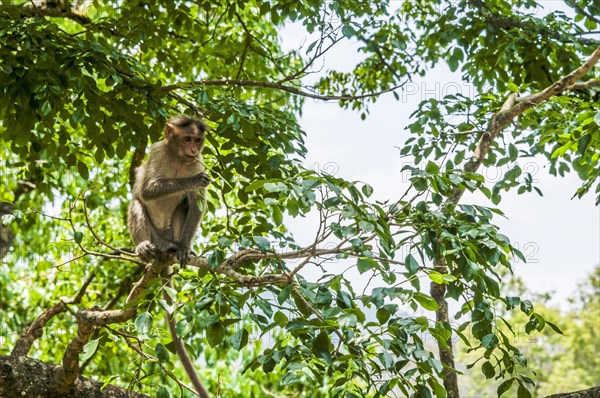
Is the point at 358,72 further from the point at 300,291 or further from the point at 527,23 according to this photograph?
the point at 300,291

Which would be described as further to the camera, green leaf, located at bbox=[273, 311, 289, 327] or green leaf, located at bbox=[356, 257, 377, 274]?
green leaf, located at bbox=[273, 311, 289, 327]

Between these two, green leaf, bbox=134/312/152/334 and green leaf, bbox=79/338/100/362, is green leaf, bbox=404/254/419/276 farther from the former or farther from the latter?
green leaf, bbox=79/338/100/362

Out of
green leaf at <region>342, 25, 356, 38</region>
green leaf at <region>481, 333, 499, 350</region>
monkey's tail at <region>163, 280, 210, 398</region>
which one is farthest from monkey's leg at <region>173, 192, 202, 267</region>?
green leaf at <region>481, 333, 499, 350</region>

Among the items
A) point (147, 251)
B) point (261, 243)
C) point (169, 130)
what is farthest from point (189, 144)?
point (261, 243)

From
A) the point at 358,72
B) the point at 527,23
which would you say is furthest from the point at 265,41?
the point at 527,23

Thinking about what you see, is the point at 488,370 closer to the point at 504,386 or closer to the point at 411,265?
the point at 504,386

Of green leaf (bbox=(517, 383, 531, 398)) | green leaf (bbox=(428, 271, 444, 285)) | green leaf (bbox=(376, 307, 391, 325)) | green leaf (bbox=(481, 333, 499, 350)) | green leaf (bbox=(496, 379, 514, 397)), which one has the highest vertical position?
green leaf (bbox=(428, 271, 444, 285))

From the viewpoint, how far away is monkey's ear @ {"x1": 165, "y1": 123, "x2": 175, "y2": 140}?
5.43m

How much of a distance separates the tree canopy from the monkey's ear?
88 mm

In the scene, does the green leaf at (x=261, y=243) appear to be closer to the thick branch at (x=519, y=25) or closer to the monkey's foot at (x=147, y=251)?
the monkey's foot at (x=147, y=251)

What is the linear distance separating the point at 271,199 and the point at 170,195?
8.76 feet

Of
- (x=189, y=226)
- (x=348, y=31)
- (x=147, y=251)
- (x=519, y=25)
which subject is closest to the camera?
(x=348, y=31)

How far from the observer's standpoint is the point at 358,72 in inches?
320

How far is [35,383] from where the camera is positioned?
3.81 metres
